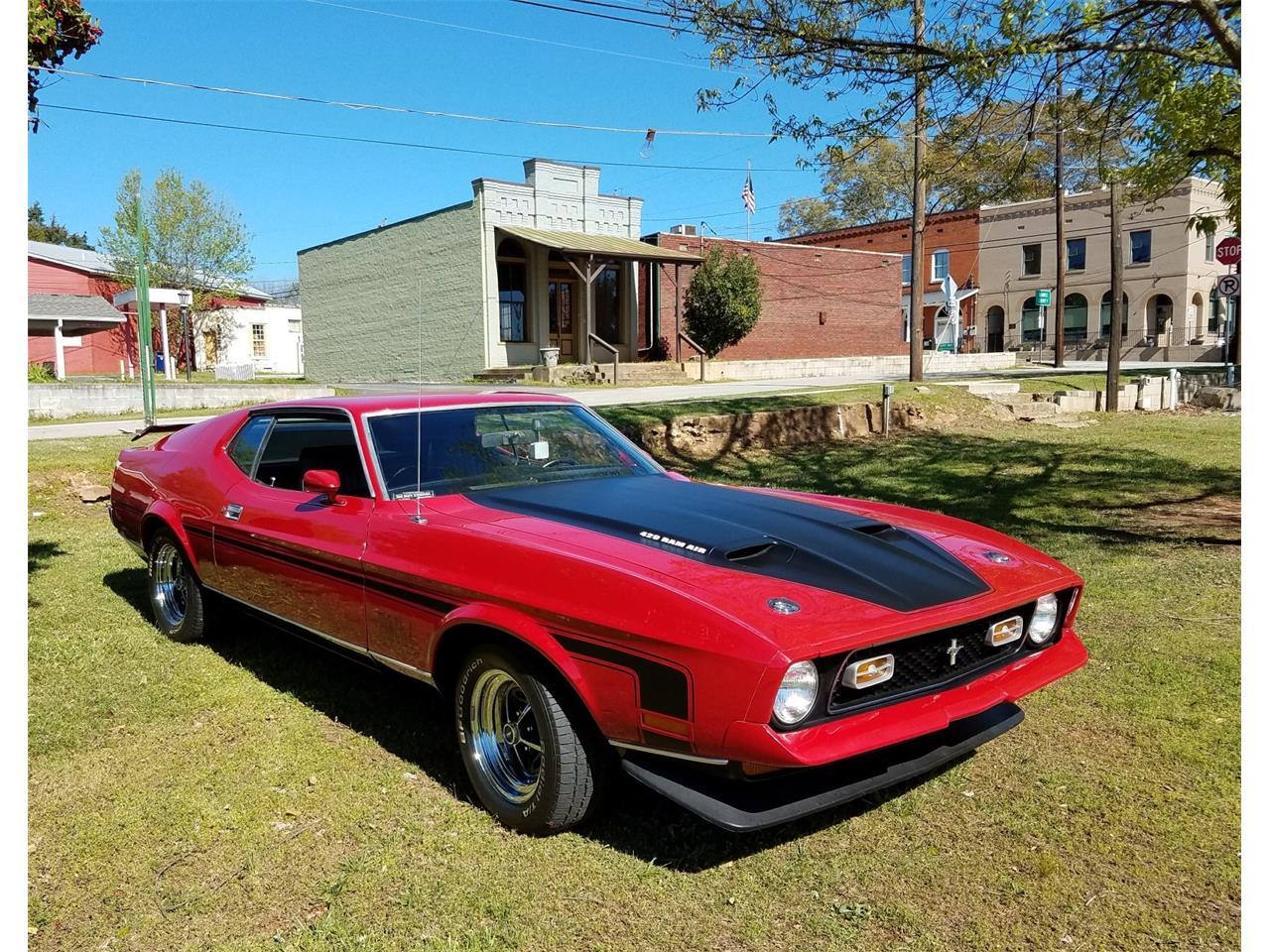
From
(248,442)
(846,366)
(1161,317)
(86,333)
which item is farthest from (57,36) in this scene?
(1161,317)

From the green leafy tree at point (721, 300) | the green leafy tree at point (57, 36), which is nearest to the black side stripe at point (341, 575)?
the green leafy tree at point (57, 36)

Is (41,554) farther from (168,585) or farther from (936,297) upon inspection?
(936,297)

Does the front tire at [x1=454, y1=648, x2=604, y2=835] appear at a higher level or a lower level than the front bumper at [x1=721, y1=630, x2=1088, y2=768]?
lower

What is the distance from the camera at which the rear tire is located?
5.10 m

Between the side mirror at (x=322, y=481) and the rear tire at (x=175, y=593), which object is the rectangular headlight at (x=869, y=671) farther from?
the rear tire at (x=175, y=593)

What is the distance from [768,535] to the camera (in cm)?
323

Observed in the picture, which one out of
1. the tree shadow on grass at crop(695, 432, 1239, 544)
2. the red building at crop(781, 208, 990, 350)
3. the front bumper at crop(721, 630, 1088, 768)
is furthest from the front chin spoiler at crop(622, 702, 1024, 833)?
the red building at crop(781, 208, 990, 350)

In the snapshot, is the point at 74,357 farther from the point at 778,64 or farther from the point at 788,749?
the point at 788,749

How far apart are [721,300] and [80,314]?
24518mm

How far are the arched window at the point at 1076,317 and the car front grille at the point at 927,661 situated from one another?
52664 millimetres

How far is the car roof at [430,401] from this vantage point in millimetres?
4145

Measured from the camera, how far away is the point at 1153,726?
3.93m

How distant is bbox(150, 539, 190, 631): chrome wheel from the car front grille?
411 centimetres

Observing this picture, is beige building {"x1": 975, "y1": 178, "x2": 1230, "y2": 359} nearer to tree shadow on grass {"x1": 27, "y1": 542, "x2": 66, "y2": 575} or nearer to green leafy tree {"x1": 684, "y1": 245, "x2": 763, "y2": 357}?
green leafy tree {"x1": 684, "y1": 245, "x2": 763, "y2": 357}
